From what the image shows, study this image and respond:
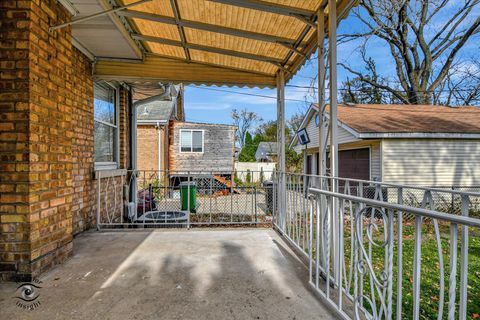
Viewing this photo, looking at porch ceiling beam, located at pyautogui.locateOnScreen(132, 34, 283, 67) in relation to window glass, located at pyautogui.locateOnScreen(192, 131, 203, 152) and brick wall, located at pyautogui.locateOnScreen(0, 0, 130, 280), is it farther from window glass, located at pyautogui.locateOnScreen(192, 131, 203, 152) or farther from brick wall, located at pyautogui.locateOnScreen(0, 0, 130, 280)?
window glass, located at pyautogui.locateOnScreen(192, 131, 203, 152)

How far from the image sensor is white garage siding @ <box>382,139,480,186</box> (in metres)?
9.12

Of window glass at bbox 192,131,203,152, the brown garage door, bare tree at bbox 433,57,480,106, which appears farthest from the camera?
window glass at bbox 192,131,203,152

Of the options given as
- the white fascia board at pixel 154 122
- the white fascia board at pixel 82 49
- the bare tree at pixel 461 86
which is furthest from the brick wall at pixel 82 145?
the bare tree at pixel 461 86

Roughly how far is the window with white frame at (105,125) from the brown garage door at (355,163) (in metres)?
7.65

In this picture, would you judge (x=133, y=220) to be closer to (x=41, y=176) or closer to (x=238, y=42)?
(x=41, y=176)

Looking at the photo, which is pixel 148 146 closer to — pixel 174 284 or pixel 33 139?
pixel 33 139

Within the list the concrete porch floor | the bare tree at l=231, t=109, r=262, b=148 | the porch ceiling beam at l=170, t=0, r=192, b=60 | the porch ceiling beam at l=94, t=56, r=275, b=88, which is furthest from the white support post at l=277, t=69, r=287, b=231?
the bare tree at l=231, t=109, r=262, b=148

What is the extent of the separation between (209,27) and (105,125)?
2800 mm

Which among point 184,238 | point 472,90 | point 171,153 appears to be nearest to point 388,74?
point 472,90

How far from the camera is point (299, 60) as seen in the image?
13.6 ft

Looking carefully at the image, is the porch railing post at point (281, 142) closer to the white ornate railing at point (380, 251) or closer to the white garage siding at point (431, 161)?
the white ornate railing at point (380, 251)

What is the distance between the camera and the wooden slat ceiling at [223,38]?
3.12 m

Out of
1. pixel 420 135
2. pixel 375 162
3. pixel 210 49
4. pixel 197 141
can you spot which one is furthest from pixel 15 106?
pixel 197 141

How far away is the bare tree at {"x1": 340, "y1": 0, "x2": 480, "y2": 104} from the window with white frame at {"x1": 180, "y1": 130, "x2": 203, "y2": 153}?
8465 mm
